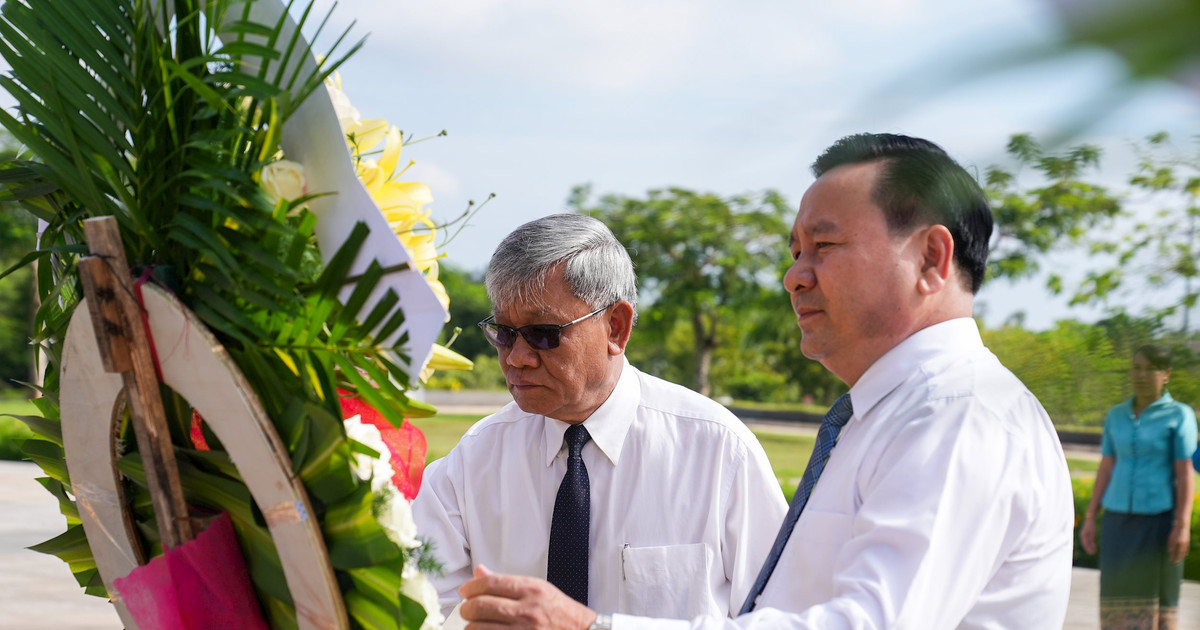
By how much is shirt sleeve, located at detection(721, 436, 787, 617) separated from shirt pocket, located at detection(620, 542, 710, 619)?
→ 0.28 feet

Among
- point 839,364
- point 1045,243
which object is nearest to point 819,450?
point 839,364

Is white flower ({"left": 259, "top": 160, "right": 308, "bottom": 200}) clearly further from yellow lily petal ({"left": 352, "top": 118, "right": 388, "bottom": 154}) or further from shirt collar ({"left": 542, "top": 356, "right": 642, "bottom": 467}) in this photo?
shirt collar ({"left": 542, "top": 356, "right": 642, "bottom": 467})

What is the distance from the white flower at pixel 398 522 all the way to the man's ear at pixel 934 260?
0.99 m

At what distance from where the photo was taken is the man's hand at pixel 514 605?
149 centimetres

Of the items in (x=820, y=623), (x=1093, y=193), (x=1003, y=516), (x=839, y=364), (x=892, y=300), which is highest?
(x=1093, y=193)

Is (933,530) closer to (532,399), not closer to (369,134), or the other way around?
(369,134)

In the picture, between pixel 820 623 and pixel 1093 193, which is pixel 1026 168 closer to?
pixel 1093 193

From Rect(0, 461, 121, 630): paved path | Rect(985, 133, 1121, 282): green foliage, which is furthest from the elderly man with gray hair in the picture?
Rect(0, 461, 121, 630): paved path

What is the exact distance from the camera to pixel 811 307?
1.83 metres

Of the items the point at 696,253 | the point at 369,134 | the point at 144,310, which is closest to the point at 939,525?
the point at 369,134

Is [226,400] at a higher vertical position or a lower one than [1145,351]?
lower

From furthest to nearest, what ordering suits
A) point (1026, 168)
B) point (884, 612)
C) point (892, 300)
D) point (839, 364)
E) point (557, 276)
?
point (557, 276) < point (839, 364) < point (892, 300) < point (884, 612) < point (1026, 168)

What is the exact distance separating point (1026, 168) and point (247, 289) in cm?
111

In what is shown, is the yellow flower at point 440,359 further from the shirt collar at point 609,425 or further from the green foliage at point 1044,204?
the green foliage at point 1044,204
